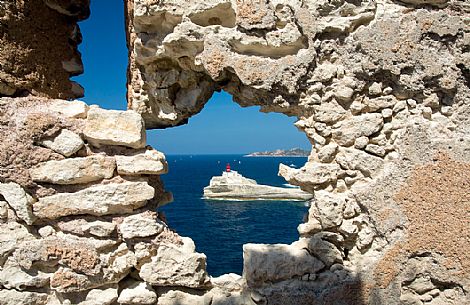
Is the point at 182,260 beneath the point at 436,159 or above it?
beneath

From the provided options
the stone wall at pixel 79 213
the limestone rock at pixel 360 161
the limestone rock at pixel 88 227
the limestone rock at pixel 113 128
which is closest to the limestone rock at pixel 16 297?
the stone wall at pixel 79 213

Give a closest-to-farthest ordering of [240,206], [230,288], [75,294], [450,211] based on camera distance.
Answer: [450,211]
[75,294]
[230,288]
[240,206]

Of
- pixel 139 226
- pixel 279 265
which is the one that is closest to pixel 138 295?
pixel 139 226

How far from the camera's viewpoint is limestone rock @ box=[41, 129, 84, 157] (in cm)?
261

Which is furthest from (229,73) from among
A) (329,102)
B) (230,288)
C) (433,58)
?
(230,288)

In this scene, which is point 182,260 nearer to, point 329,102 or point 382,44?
point 329,102

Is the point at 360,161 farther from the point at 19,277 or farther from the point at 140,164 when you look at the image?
the point at 19,277

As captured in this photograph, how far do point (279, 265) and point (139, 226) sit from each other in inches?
43.4

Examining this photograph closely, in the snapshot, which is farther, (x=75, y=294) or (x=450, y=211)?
(x=75, y=294)

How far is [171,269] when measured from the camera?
2727 millimetres

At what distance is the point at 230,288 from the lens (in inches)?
113

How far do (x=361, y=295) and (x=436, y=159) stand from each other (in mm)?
1136

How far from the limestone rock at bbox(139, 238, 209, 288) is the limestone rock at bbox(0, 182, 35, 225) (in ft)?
3.06

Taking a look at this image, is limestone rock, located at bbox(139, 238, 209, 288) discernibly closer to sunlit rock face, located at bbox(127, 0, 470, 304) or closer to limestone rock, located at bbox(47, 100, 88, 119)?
sunlit rock face, located at bbox(127, 0, 470, 304)
